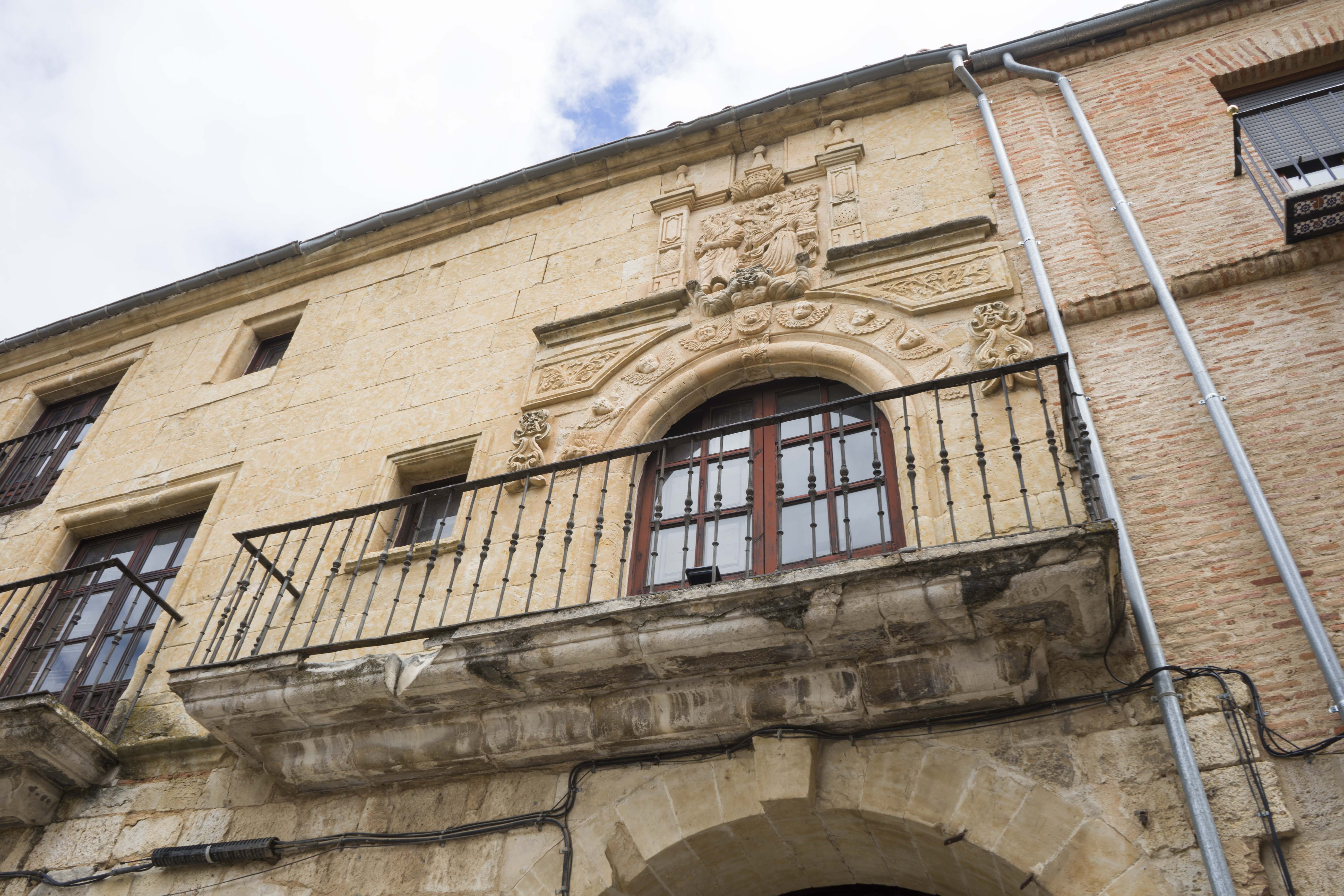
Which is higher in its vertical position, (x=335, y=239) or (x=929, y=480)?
(x=335, y=239)

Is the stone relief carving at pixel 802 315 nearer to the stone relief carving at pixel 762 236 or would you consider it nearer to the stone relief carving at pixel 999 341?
the stone relief carving at pixel 762 236

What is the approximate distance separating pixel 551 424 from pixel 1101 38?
5528 mm

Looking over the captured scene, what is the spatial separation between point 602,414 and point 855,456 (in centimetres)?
182

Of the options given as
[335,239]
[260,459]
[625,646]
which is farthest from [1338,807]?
[335,239]

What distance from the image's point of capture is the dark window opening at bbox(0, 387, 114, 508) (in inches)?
377

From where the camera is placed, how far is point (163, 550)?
26.8 ft

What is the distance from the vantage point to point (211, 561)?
24.3 feet

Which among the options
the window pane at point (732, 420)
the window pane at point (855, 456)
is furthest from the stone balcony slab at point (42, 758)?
the window pane at point (855, 456)

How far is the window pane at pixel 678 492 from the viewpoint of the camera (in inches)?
251

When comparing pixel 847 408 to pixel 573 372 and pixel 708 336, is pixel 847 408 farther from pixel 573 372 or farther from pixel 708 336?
pixel 573 372

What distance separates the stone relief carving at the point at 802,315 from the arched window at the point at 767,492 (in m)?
0.39

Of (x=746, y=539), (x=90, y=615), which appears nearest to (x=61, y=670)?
(x=90, y=615)

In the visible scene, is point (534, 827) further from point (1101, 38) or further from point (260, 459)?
point (1101, 38)

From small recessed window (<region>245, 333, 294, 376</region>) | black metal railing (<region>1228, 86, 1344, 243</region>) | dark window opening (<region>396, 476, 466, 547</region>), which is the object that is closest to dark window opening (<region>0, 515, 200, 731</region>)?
dark window opening (<region>396, 476, 466, 547</region>)
